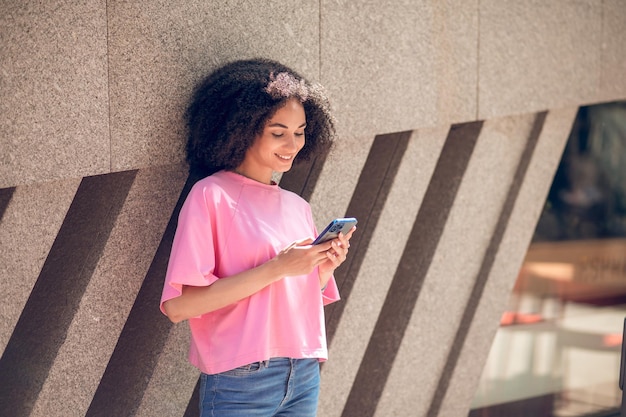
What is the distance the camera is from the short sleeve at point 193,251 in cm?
414

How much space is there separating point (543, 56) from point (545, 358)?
348cm

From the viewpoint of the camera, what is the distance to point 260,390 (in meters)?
4.25

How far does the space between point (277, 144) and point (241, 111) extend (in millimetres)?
215

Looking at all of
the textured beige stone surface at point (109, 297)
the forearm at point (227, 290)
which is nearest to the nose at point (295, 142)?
the forearm at point (227, 290)

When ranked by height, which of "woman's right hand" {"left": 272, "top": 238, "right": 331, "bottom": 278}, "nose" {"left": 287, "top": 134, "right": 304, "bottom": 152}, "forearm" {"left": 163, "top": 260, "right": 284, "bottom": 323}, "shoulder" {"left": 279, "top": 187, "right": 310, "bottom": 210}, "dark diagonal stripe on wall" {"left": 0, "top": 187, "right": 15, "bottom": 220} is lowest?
"forearm" {"left": 163, "top": 260, "right": 284, "bottom": 323}

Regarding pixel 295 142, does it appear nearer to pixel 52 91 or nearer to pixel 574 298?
pixel 52 91

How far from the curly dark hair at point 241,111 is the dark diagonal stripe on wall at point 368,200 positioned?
1.33 meters

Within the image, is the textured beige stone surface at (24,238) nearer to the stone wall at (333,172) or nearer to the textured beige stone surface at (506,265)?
the stone wall at (333,172)

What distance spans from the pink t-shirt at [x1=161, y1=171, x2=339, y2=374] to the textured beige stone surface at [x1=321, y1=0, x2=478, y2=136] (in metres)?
1.36

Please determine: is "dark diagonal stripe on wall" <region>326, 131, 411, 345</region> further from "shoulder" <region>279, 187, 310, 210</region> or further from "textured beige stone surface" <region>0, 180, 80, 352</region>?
"textured beige stone surface" <region>0, 180, 80, 352</region>

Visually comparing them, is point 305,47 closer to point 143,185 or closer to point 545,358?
point 143,185

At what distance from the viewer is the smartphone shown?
4.14 m

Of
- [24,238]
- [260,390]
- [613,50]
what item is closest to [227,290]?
[260,390]

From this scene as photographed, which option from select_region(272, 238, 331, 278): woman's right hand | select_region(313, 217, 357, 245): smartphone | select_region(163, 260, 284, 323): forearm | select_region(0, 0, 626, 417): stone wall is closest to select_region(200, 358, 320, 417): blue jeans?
select_region(163, 260, 284, 323): forearm
